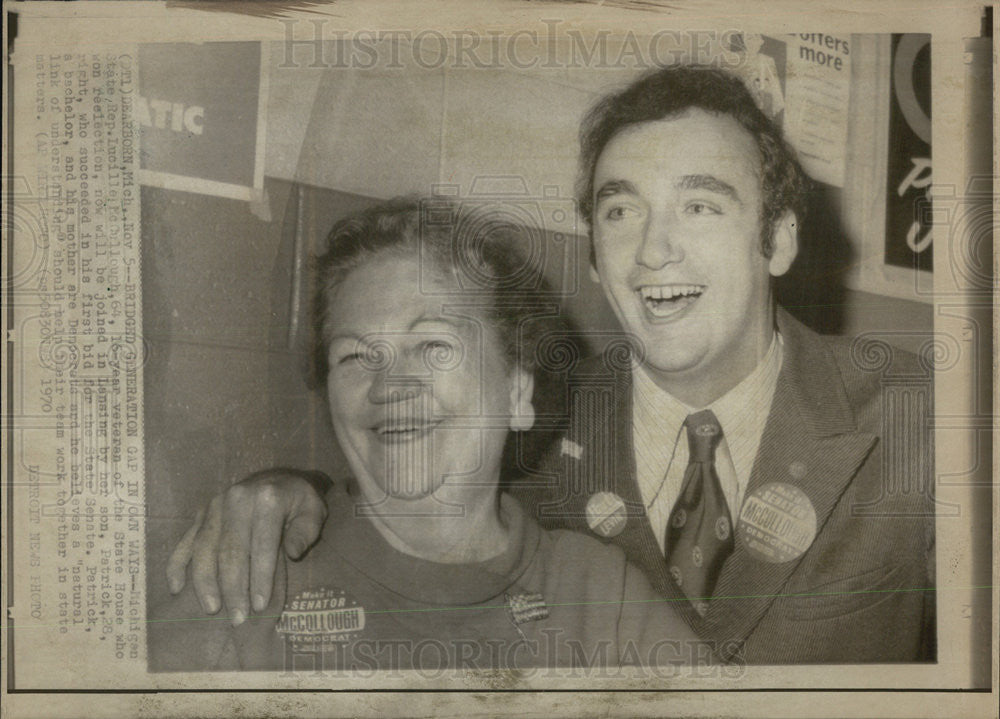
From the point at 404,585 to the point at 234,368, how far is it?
802 millimetres

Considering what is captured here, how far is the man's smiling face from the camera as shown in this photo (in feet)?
7.66

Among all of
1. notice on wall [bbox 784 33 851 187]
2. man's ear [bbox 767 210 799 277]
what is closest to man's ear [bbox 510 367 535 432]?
man's ear [bbox 767 210 799 277]

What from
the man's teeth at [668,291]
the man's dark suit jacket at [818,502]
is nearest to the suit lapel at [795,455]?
the man's dark suit jacket at [818,502]

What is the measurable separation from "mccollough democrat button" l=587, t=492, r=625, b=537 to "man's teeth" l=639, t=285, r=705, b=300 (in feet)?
1.92

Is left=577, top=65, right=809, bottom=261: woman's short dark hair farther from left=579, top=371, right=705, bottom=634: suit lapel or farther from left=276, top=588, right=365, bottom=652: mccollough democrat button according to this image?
left=276, top=588, right=365, bottom=652: mccollough democrat button

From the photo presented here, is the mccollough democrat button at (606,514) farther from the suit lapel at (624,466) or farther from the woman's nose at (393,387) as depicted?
the woman's nose at (393,387)

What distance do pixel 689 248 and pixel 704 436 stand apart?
1.80 feet

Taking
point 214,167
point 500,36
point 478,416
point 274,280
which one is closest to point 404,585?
point 478,416

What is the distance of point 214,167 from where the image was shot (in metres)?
2.37

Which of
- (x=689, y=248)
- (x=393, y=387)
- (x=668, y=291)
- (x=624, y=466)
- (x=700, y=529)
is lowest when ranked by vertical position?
(x=700, y=529)

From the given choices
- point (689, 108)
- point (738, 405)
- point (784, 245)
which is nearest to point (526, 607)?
point (738, 405)

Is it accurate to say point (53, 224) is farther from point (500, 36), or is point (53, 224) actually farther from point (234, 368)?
point (500, 36)

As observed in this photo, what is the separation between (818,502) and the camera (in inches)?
92.6

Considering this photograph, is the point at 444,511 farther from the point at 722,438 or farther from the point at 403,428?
the point at 722,438
